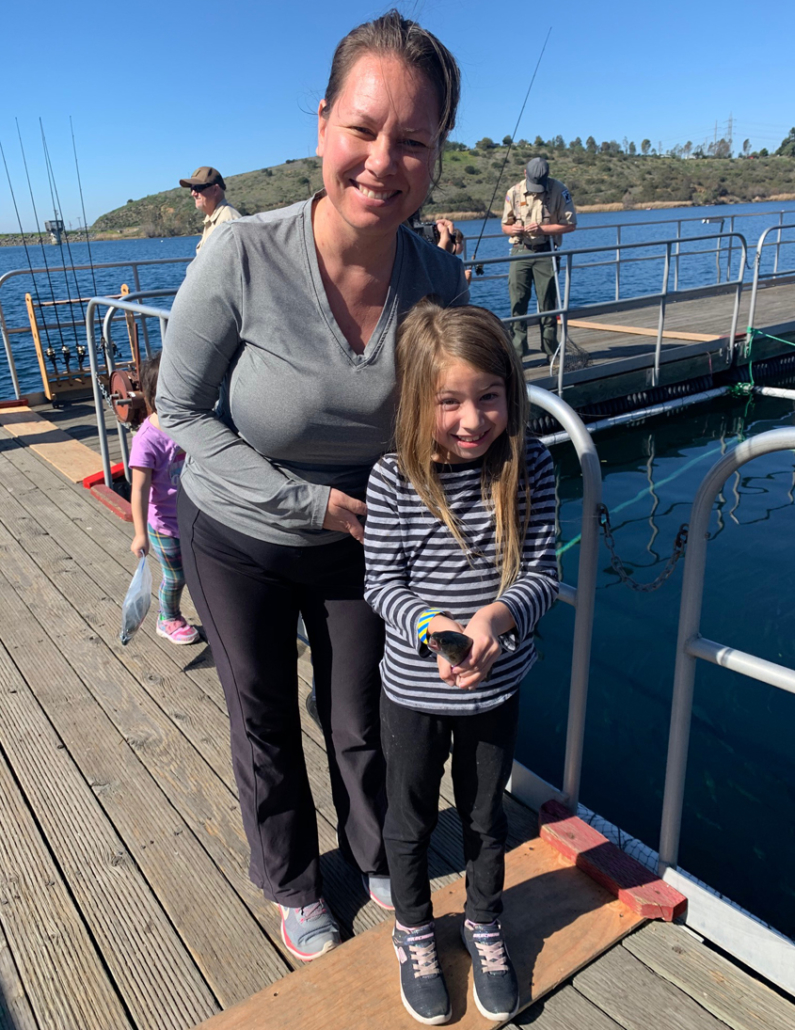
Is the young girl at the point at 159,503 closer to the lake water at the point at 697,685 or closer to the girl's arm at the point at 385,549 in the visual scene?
the girl's arm at the point at 385,549

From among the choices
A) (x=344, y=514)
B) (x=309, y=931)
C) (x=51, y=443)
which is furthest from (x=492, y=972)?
(x=51, y=443)

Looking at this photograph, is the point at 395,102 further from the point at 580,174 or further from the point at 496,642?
the point at 580,174

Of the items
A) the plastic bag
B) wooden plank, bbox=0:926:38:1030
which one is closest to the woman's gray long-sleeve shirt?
wooden plank, bbox=0:926:38:1030

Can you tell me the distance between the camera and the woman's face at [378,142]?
4.10 ft

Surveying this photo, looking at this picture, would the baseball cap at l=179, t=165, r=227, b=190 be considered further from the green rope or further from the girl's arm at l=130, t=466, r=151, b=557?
the green rope

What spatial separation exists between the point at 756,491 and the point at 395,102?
5.85 m

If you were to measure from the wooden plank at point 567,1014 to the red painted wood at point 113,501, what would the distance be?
3.25 metres

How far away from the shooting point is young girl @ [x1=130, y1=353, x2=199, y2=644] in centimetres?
274

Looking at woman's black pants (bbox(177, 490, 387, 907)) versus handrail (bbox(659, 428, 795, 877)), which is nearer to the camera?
handrail (bbox(659, 428, 795, 877))

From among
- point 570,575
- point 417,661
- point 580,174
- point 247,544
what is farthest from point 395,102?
point 580,174

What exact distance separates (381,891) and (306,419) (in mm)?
1094

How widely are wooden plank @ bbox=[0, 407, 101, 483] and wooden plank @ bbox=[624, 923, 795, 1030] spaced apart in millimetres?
4401

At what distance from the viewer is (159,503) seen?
9.67ft

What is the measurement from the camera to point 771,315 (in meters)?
10.6
